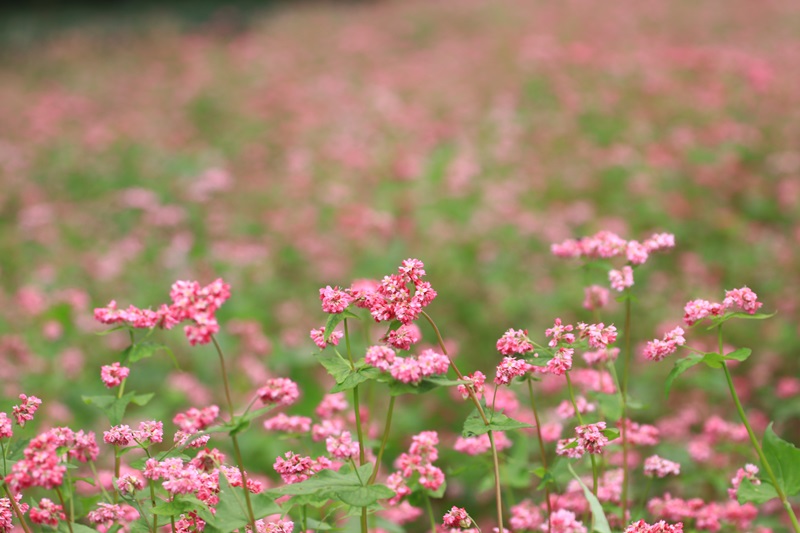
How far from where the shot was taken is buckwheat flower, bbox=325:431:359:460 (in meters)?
1.69

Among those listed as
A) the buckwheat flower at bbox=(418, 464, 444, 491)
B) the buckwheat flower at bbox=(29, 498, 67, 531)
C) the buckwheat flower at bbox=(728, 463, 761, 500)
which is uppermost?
the buckwheat flower at bbox=(728, 463, 761, 500)

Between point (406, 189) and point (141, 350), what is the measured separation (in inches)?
179

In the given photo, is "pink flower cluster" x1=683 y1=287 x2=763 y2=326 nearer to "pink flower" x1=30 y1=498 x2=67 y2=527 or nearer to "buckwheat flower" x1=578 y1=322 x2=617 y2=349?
"buckwheat flower" x1=578 y1=322 x2=617 y2=349

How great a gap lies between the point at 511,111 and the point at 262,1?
433 inches

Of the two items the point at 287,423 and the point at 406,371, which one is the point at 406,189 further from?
the point at 406,371

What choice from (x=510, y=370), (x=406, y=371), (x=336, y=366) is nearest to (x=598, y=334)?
(x=510, y=370)

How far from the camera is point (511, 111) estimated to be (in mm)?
7918

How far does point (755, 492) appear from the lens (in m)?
1.66

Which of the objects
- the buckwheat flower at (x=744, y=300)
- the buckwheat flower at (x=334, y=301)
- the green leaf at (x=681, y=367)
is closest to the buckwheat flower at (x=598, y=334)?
the green leaf at (x=681, y=367)

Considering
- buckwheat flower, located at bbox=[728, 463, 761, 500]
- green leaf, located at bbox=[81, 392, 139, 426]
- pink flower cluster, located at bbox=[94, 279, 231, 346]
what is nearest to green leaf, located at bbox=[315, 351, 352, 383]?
pink flower cluster, located at bbox=[94, 279, 231, 346]

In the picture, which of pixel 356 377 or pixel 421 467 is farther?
pixel 421 467

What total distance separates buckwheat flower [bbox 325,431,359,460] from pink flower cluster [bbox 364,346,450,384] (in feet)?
0.77

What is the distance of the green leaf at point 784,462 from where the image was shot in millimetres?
1700

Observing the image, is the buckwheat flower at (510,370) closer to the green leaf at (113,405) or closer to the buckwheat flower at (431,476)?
the buckwheat flower at (431,476)
